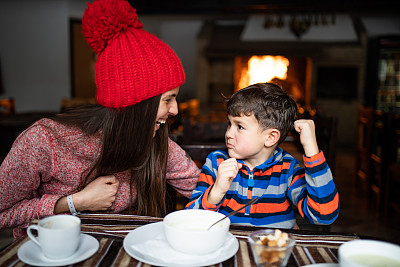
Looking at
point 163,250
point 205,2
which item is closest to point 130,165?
point 163,250

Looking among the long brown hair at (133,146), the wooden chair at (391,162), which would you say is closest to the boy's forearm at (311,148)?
the long brown hair at (133,146)

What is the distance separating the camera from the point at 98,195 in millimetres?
1022

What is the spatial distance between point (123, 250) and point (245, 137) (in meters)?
0.52

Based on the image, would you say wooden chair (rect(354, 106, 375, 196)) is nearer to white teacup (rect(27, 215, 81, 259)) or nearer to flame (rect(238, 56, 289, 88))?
flame (rect(238, 56, 289, 88))

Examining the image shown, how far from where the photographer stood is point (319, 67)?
644 centimetres

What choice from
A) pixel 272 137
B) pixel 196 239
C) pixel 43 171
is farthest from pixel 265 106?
pixel 43 171

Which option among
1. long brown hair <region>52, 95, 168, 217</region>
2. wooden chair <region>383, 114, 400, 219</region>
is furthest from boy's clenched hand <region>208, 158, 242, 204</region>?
wooden chair <region>383, 114, 400, 219</region>

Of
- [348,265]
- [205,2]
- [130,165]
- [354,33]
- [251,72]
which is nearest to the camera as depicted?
[348,265]

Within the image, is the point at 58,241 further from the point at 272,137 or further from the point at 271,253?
the point at 272,137

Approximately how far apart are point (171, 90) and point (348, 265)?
0.70m

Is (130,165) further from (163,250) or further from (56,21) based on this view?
(56,21)

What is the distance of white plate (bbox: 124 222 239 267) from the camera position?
0.68 meters

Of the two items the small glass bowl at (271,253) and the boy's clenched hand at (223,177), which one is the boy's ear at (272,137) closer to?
the boy's clenched hand at (223,177)

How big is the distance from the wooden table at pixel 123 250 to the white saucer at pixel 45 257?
0.03ft
